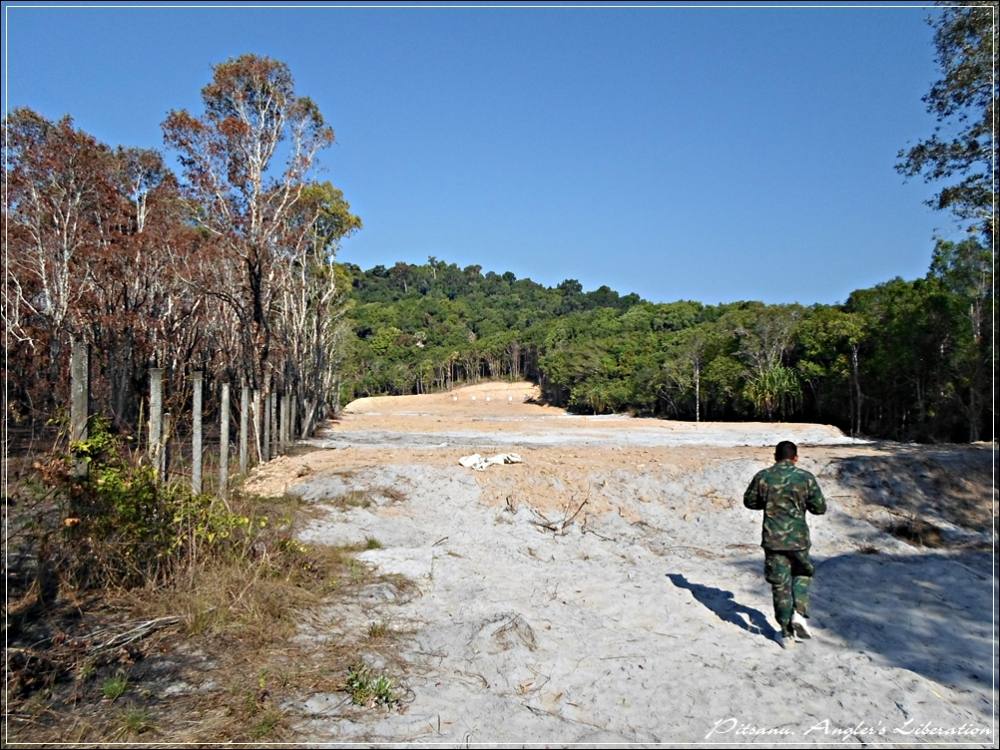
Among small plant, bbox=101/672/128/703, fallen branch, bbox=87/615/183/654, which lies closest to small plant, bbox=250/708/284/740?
small plant, bbox=101/672/128/703

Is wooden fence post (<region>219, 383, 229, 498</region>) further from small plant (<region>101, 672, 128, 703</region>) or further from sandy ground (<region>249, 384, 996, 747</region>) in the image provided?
small plant (<region>101, 672, 128, 703</region>)

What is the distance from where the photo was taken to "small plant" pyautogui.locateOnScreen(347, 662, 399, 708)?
4.51m

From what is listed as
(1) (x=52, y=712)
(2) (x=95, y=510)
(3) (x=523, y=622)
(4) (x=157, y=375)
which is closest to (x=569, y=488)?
(3) (x=523, y=622)

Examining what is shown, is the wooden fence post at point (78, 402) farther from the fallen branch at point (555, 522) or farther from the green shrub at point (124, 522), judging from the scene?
the fallen branch at point (555, 522)

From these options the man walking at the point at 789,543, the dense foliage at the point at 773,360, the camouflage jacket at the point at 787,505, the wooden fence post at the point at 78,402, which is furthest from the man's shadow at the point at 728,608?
the dense foliage at the point at 773,360

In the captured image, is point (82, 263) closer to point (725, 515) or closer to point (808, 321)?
point (725, 515)

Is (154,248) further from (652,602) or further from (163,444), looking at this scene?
(652,602)

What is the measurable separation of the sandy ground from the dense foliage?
8.10 metres

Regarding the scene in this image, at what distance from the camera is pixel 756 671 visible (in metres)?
5.37

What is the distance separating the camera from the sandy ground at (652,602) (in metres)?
4.51

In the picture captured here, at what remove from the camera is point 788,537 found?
5.97 metres

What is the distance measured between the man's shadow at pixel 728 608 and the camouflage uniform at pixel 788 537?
40 cm

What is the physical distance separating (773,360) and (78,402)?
3569 cm

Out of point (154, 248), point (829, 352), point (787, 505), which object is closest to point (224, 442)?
point (787, 505)
